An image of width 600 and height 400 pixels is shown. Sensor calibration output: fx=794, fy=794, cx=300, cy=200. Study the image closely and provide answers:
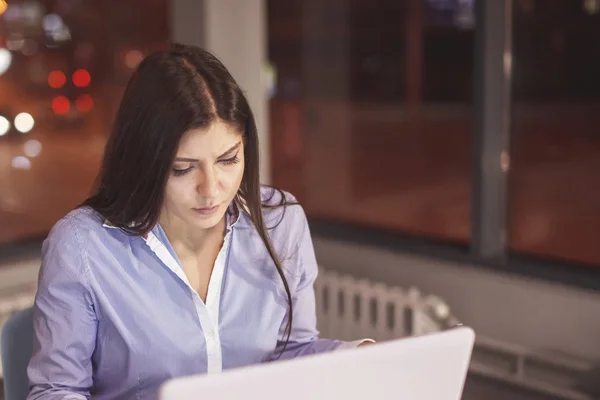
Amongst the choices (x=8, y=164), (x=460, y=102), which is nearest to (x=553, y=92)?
(x=460, y=102)

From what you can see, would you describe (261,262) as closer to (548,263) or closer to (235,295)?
(235,295)

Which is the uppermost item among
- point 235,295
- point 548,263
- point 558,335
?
point 235,295

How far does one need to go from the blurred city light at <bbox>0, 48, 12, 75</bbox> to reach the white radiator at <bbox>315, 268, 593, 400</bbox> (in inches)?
75.2

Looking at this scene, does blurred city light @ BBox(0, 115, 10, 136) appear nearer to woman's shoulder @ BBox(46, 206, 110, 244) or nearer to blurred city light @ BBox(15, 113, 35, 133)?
blurred city light @ BBox(15, 113, 35, 133)

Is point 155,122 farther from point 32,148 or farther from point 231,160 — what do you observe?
point 32,148

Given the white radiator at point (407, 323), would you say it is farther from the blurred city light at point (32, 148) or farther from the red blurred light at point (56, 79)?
the red blurred light at point (56, 79)

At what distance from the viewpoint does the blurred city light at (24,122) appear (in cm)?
418

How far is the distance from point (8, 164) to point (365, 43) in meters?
3.18

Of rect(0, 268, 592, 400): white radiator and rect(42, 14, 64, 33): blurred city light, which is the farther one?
rect(42, 14, 64, 33): blurred city light

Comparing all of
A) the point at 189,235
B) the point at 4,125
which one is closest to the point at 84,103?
the point at 4,125

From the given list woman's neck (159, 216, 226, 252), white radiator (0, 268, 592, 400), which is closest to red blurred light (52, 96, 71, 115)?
white radiator (0, 268, 592, 400)

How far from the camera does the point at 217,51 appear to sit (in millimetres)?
3223

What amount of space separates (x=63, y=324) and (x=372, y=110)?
22.1 ft

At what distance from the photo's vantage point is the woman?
126cm
